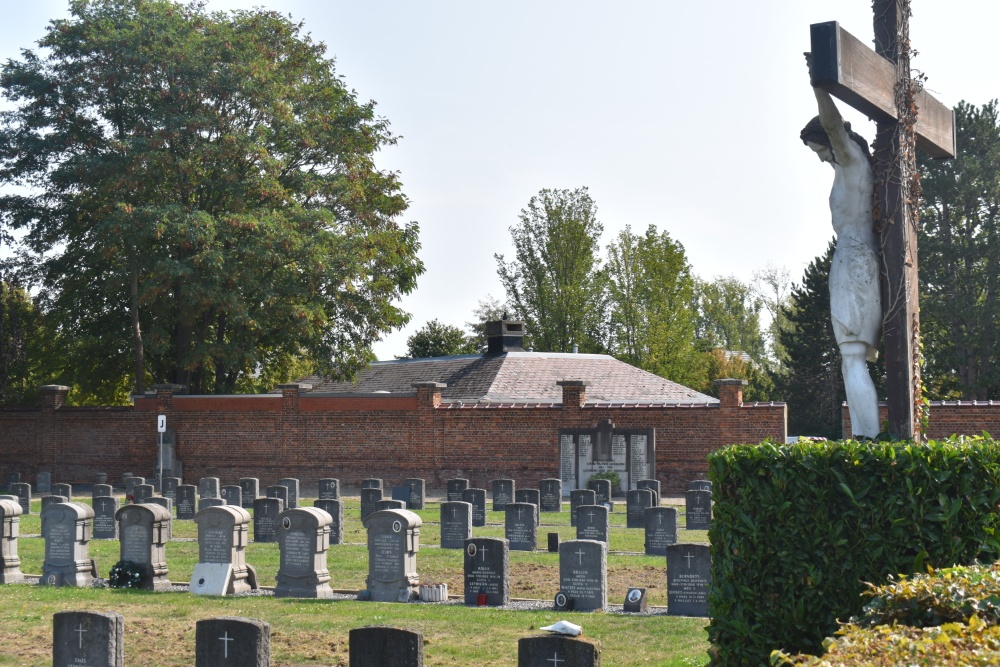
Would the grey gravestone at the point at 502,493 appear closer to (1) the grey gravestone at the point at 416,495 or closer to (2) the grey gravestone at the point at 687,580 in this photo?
(1) the grey gravestone at the point at 416,495

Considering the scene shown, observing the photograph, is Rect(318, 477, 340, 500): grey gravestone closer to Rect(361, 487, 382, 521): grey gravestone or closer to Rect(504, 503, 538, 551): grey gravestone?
Rect(361, 487, 382, 521): grey gravestone

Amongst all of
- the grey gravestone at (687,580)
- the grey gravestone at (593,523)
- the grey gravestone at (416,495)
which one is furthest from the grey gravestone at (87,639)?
the grey gravestone at (416,495)

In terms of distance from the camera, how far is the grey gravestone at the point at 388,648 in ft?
26.3

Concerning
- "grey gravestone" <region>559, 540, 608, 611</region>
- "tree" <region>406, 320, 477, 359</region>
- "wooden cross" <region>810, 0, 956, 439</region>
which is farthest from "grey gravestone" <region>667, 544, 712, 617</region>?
"tree" <region>406, 320, 477, 359</region>

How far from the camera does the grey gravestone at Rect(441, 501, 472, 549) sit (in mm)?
19234

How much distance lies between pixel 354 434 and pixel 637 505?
13.2 metres

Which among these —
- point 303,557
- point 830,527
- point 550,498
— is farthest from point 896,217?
point 550,498

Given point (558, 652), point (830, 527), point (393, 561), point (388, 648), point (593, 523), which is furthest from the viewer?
point (593, 523)

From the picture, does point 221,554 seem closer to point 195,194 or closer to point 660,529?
point 660,529

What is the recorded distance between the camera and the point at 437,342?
5500 centimetres

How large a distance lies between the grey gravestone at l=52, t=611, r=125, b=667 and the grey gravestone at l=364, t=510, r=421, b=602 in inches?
218

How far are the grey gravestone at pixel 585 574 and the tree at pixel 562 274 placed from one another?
1521 inches

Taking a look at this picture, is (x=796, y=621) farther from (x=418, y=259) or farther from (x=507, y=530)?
(x=418, y=259)

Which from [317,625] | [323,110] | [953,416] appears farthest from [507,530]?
[323,110]
